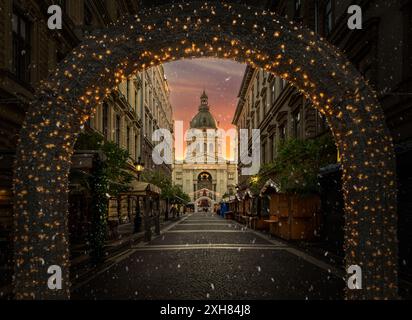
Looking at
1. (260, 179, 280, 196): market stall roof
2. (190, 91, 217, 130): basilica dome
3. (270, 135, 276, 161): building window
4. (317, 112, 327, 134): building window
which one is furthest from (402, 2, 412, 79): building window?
(190, 91, 217, 130): basilica dome

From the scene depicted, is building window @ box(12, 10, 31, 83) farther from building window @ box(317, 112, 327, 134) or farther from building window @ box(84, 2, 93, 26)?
building window @ box(317, 112, 327, 134)

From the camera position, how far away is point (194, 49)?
442 cm

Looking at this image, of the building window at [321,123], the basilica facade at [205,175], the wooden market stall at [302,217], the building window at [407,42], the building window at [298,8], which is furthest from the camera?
the basilica facade at [205,175]

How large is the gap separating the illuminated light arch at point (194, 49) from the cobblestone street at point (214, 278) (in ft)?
7.61

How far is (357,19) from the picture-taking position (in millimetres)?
12453

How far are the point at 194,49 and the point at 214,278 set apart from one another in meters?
4.84

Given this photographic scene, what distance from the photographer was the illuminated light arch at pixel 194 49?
13.1 ft

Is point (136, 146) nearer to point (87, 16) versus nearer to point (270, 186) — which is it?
point (87, 16)

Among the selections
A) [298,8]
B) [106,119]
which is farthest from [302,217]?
[106,119]

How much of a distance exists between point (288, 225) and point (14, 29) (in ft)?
39.8

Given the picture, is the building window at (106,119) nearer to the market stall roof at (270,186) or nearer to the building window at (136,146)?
the building window at (136,146)

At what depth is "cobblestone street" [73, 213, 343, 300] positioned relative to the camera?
6273 millimetres

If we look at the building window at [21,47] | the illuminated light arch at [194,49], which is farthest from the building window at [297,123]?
the illuminated light arch at [194,49]

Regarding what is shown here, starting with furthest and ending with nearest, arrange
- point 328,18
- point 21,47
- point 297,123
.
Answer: point 297,123 < point 328,18 < point 21,47
